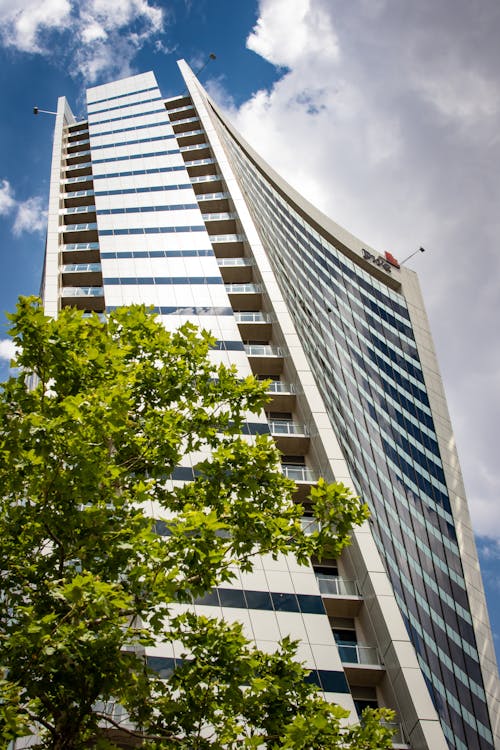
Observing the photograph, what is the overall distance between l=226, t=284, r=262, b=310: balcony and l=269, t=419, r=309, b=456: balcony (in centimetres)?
1180

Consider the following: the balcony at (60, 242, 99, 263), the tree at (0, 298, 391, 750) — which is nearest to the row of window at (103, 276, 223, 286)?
the balcony at (60, 242, 99, 263)

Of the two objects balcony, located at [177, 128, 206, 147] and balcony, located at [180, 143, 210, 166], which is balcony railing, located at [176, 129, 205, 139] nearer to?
balcony, located at [177, 128, 206, 147]

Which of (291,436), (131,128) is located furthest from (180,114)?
(291,436)

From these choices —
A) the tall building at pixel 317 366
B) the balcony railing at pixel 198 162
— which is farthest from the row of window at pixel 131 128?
the balcony railing at pixel 198 162

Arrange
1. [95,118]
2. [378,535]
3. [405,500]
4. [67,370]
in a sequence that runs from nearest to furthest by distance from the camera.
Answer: [67,370] → [378,535] → [405,500] → [95,118]

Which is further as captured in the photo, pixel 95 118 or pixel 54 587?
pixel 95 118

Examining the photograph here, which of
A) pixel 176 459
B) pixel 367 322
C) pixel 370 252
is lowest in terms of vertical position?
pixel 176 459

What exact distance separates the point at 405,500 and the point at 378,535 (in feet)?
22.1

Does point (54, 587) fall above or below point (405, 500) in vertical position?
below

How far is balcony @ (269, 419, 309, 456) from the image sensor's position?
2927 centimetres

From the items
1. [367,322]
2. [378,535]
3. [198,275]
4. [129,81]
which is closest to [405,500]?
[378,535]

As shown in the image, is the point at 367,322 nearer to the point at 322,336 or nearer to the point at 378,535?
the point at 322,336

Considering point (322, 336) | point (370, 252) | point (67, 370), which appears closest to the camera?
point (67, 370)

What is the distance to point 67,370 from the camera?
929 cm
